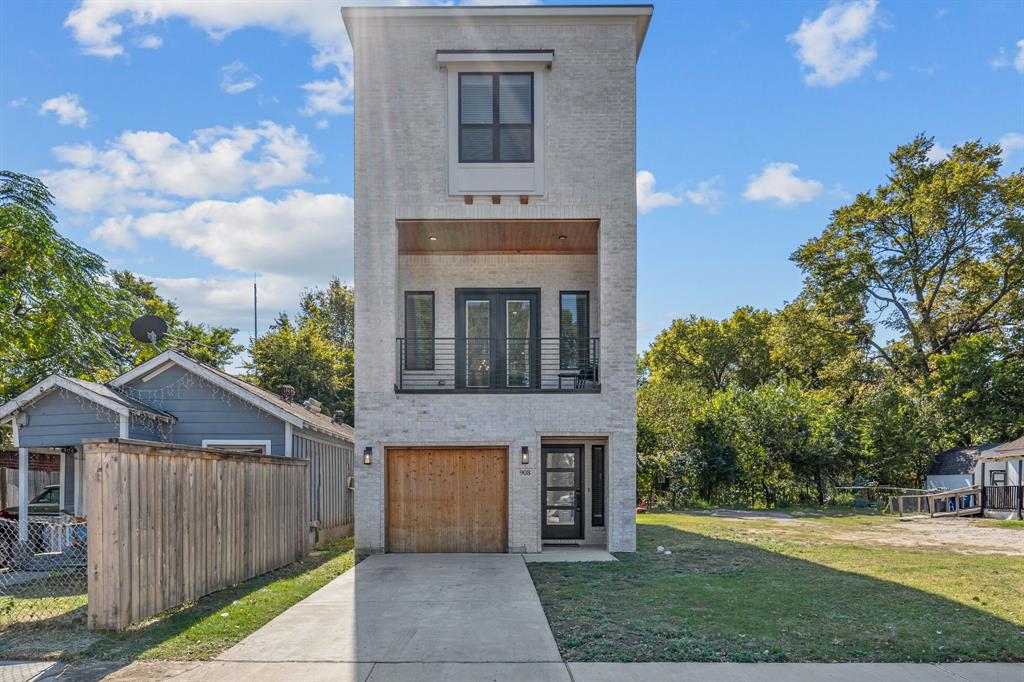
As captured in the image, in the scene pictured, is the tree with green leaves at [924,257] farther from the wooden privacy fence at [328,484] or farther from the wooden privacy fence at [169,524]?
the wooden privacy fence at [169,524]

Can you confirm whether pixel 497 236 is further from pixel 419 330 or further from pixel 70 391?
pixel 70 391

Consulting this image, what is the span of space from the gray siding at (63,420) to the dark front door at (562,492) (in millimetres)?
7892

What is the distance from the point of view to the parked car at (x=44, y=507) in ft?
47.7

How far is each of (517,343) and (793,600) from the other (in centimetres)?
748

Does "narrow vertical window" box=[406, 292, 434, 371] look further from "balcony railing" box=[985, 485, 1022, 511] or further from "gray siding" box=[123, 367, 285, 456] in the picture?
"balcony railing" box=[985, 485, 1022, 511]

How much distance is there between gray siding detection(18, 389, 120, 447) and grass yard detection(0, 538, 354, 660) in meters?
5.00

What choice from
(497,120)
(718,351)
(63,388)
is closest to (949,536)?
(497,120)

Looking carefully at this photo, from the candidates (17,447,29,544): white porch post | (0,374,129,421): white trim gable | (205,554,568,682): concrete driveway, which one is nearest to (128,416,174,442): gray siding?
(0,374,129,421): white trim gable

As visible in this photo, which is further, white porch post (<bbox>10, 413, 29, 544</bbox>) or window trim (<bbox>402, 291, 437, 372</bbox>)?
window trim (<bbox>402, 291, 437, 372</bbox>)

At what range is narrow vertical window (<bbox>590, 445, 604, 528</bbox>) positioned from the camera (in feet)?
47.6

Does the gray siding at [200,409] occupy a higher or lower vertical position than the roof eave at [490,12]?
lower

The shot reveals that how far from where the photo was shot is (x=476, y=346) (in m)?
15.0

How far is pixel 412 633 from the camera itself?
7.46 meters

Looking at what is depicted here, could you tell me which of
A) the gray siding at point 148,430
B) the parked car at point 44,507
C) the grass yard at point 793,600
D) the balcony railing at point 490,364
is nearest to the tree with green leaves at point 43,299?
the parked car at point 44,507
